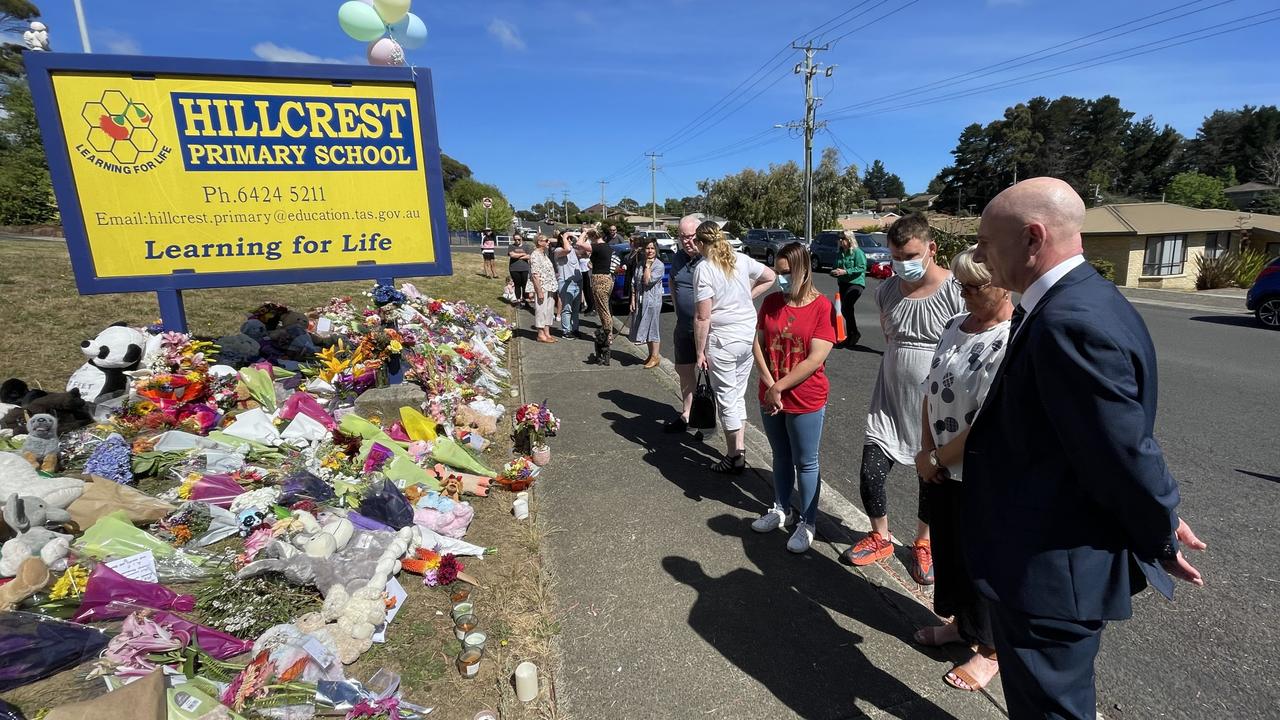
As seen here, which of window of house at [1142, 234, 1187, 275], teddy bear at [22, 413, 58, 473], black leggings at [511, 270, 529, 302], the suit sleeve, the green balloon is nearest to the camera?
the suit sleeve

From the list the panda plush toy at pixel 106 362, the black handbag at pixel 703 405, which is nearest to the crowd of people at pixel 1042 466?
the black handbag at pixel 703 405

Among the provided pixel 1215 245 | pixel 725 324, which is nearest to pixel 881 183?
pixel 1215 245

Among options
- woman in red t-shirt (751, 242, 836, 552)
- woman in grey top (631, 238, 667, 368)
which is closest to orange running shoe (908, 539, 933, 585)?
woman in red t-shirt (751, 242, 836, 552)

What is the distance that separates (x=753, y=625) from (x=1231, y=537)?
3.19 metres

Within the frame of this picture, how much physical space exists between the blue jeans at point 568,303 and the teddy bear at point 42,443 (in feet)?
21.6

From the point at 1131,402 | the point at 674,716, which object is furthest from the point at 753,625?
the point at 1131,402

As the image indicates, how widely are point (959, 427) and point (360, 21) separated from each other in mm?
5923

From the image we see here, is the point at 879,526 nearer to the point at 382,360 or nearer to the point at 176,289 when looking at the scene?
the point at 382,360

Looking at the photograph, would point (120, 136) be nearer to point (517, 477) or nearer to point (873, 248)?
point (517, 477)

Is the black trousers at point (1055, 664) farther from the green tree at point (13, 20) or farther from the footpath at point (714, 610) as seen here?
the green tree at point (13, 20)

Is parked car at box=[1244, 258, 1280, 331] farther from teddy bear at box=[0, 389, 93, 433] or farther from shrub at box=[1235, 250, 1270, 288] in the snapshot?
teddy bear at box=[0, 389, 93, 433]

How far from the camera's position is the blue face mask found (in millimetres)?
3107

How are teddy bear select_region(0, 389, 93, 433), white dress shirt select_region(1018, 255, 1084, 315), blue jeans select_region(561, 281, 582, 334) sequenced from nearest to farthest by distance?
white dress shirt select_region(1018, 255, 1084, 315)
teddy bear select_region(0, 389, 93, 433)
blue jeans select_region(561, 281, 582, 334)

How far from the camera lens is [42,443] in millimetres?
3836
